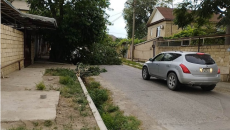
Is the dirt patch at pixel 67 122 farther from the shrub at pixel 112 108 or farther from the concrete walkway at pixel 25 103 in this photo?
the shrub at pixel 112 108

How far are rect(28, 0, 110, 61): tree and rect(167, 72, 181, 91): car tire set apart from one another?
9680mm

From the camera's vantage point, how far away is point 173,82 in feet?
27.5

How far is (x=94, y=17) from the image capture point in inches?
682

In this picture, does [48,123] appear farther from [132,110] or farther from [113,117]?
[132,110]

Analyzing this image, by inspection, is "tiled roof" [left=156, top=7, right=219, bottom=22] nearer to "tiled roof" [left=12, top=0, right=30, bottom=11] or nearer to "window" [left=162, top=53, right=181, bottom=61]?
"tiled roof" [left=12, top=0, right=30, bottom=11]

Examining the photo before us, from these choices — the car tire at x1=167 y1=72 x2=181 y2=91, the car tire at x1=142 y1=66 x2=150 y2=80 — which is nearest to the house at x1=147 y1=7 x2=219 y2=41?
the car tire at x1=142 y1=66 x2=150 y2=80

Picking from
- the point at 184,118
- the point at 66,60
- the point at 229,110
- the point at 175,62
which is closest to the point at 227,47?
the point at 175,62

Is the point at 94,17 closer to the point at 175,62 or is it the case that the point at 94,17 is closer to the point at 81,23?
the point at 81,23

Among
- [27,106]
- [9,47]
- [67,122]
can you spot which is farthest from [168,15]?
[67,122]

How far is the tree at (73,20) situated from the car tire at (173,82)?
9.68m

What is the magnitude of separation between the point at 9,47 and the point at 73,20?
744 centimetres

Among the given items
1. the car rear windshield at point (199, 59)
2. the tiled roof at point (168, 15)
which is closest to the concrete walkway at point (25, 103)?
the car rear windshield at point (199, 59)

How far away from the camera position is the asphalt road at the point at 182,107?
4883 mm

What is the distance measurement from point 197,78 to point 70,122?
5.41m
